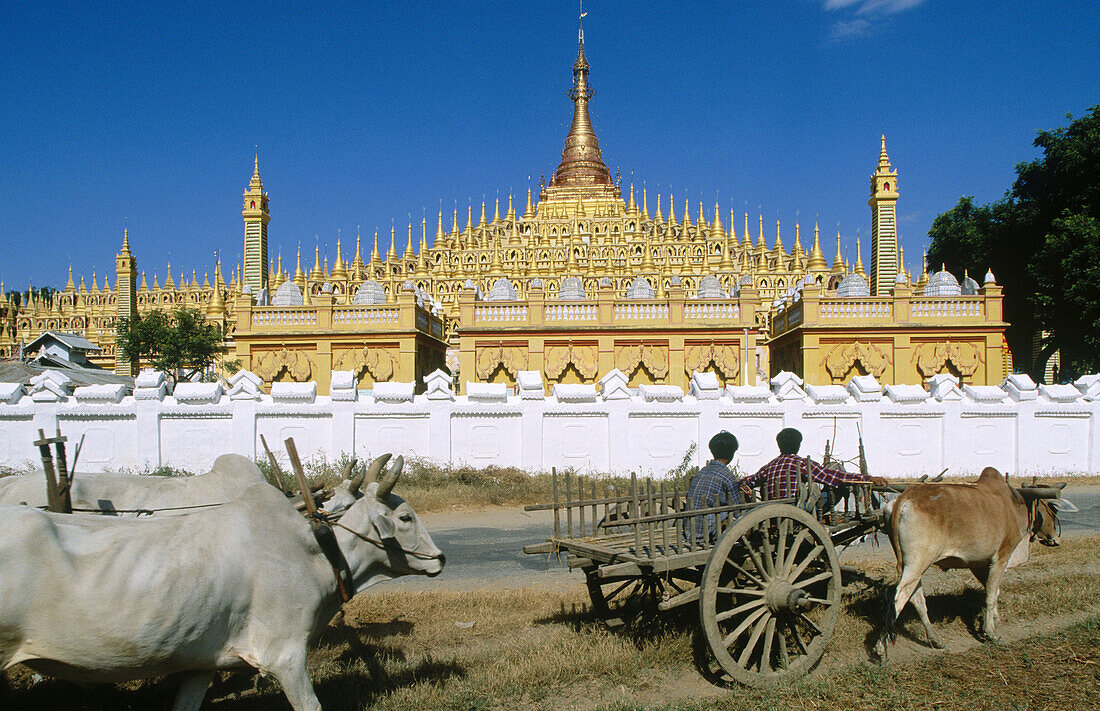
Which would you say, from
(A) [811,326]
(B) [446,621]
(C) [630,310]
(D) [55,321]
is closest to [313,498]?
(B) [446,621]

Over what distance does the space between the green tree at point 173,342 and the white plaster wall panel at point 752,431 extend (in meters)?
25.8

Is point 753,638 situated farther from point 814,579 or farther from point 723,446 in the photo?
point 723,446

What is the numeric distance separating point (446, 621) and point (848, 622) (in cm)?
322

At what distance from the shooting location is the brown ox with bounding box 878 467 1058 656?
5105 mm

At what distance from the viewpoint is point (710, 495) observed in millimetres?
5062

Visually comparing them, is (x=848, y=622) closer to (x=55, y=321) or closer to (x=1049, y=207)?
(x=1049, y=207)

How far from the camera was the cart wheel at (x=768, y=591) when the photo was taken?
434 cm

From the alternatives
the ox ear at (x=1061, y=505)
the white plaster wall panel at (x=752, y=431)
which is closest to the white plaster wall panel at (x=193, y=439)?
the white plaster wall panel at (x=752, y=431)

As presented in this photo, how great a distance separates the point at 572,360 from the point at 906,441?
398 inches

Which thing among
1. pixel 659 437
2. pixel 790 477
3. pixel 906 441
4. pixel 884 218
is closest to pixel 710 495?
pixel 790 477

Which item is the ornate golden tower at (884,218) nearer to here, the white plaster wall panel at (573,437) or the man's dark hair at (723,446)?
the white plaster wall panel at (573,437)

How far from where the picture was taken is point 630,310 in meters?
21.0

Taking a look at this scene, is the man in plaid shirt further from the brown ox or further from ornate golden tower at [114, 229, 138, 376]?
ornate golden tower at [114, 229, 138, 376]

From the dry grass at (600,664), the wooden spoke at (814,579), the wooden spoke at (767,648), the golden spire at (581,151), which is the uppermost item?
the golden spire at (581,151)
